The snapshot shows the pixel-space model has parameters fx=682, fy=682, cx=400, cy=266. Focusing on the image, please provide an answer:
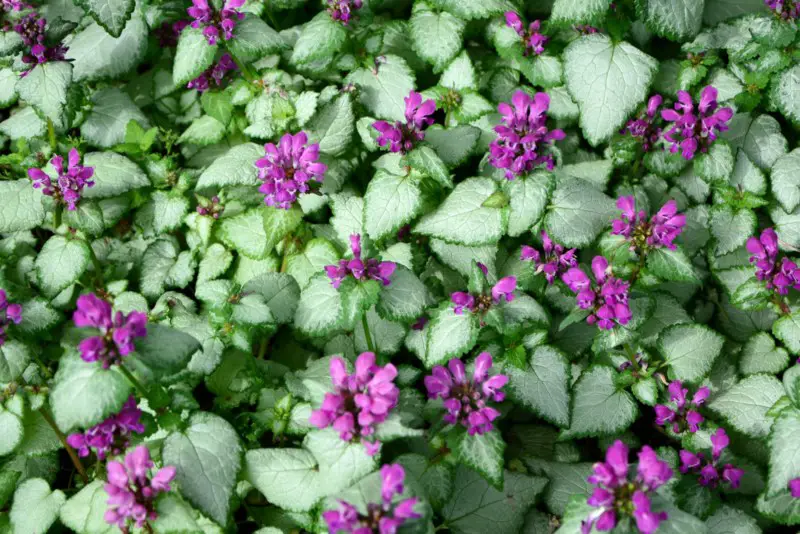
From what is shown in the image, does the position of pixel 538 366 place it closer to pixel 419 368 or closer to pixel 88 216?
pixel 419 368

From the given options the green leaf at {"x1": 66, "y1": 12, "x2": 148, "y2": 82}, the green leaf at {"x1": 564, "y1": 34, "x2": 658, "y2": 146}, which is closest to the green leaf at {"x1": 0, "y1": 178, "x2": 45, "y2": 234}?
the green leaf at {"x1": 66, "y1": 12, "x2": 148, "y2": 82}

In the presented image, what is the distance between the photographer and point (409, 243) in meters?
3.04

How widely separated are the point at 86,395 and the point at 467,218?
1.54m

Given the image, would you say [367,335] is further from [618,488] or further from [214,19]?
[214,19]

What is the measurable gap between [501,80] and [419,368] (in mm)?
1475

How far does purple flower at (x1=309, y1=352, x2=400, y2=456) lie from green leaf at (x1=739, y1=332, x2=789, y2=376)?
1588mm

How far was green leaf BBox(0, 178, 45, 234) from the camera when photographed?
3.00 meters

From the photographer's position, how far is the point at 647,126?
3.07 m

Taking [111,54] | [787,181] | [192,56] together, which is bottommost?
[787,181]

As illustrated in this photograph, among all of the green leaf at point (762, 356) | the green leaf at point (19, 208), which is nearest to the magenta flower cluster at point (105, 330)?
the green leaf at point (19, 208)

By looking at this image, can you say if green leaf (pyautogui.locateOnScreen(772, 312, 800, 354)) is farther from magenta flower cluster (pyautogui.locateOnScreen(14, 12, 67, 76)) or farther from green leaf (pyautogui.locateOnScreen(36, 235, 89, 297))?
magenta flower cluster (pyautogui.locateOnScreen(14, 12, 67, 76))

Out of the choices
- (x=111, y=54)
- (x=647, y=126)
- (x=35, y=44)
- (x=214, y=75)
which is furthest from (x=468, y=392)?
(x=111, y=54)

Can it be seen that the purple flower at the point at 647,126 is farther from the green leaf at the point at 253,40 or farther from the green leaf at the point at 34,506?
the green leaf at the point at 34,506

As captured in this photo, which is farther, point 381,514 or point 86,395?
point 86,395
